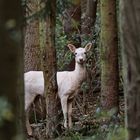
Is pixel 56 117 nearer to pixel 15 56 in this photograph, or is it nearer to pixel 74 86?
pixel 74 86

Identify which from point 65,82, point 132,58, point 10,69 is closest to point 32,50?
point 65,82

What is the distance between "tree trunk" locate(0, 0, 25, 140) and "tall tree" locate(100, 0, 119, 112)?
7.02 m

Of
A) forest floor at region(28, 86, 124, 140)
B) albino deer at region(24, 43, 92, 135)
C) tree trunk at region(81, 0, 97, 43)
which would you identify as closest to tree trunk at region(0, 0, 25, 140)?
forest floor at region(28, 86, 124, 140)

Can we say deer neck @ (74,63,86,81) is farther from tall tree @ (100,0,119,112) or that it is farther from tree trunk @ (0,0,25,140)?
tree trunk @ (0,0,25,140)

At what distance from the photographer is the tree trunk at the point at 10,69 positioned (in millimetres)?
1974

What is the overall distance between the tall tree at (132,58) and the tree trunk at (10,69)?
117cm

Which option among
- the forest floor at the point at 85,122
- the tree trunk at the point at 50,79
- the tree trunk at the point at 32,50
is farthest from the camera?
the tree trunk at the point at 32,50

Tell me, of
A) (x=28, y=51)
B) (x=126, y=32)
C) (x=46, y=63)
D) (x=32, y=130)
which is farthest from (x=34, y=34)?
(x=126, y=32)

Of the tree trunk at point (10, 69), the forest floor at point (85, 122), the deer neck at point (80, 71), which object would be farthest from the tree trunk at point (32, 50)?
the tree trunk at point (10, 69)

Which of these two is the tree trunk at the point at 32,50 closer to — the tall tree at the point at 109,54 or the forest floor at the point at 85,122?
the forest floor at the point at 85,122

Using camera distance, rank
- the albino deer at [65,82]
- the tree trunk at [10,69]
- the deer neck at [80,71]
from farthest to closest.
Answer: the deer neck at [80,71] → the albino deer at [65,82] → the tree trunk at [10,69]

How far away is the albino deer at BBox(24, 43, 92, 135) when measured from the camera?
12008mm

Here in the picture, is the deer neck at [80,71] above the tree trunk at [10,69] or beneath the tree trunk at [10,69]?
beneath

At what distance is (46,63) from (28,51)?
384cm
